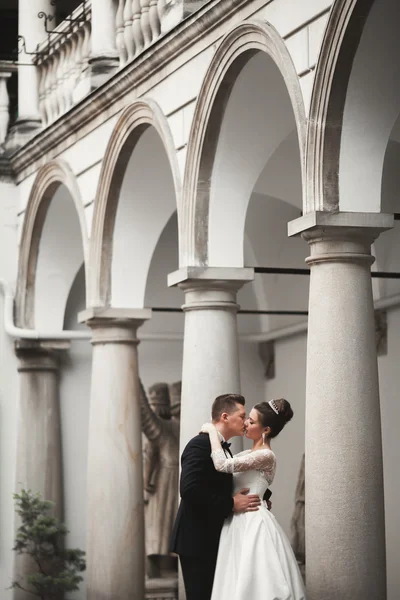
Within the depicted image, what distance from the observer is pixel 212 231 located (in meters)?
10.6

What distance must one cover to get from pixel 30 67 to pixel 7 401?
396 cm

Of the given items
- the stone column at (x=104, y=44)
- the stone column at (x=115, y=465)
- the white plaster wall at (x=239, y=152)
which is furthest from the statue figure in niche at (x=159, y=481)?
the white plaster wall at (x=239, y=152)

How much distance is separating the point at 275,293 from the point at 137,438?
3926 mm

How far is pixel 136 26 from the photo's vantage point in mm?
12055

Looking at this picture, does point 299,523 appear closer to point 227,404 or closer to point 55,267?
point 55,267

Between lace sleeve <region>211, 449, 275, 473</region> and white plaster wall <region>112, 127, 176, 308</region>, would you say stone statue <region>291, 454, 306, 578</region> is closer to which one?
white plaster wall <region>112, 127, 176, 308</region>

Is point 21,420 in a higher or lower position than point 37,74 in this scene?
lower

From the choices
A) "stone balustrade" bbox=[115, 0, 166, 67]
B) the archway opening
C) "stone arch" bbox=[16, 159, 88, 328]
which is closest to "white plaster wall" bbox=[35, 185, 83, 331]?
"stone arch" bbox=[16, 159, 88, 328]

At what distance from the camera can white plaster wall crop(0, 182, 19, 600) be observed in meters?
15.4

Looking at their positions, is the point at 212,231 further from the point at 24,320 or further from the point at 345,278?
the point at 24,320

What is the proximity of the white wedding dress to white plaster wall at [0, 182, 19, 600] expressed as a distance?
8013mm

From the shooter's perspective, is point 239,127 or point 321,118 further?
point 239,127

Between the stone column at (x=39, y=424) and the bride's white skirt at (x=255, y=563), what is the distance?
7.81 meters

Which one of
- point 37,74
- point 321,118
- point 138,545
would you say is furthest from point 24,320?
point 321,118
